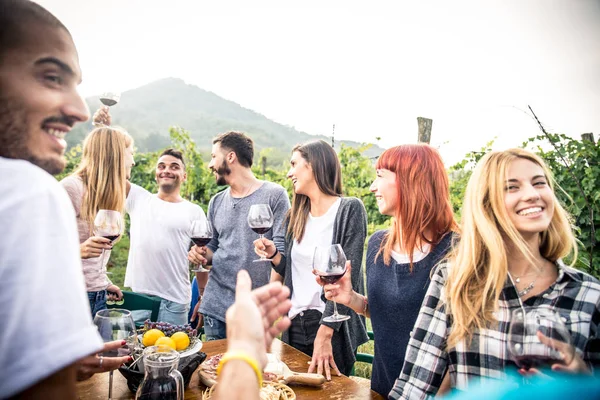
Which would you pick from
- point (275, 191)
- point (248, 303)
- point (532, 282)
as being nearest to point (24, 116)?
point (248, 303)

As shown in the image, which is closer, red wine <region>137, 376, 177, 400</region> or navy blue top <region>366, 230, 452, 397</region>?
red wine <region>137, 376, 177, 400</region>

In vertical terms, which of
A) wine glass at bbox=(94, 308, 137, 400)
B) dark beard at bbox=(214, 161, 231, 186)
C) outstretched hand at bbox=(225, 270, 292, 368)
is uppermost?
dark beard at bbox=(214, 161, 231, 186)

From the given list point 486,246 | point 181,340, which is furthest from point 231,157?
point 486,246

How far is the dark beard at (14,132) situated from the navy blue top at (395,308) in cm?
170

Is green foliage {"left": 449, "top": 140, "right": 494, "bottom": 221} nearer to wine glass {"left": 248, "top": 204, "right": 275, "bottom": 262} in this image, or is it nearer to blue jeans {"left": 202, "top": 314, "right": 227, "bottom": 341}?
wine glass {"left": 248, "top": 204, "right": 275, "bottom": 262}

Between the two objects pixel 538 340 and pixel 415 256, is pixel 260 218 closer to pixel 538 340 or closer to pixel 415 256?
pixel 415 256

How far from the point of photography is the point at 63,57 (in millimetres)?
704

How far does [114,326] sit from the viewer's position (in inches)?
54.2

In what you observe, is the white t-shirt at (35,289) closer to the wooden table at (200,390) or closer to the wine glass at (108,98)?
the wooden table at (200,390)

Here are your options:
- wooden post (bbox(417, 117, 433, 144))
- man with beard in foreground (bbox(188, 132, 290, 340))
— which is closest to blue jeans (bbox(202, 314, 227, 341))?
man with beard in foreground (bbox(188, 132, 290, 340))

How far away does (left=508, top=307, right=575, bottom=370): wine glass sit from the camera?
3.12 ft

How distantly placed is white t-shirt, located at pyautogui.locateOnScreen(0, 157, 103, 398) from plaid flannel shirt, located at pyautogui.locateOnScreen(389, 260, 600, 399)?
1.34 meters

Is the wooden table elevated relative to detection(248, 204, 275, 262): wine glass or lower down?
lower down

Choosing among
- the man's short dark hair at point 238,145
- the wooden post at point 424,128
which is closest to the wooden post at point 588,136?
the wooden post at point 424,128
